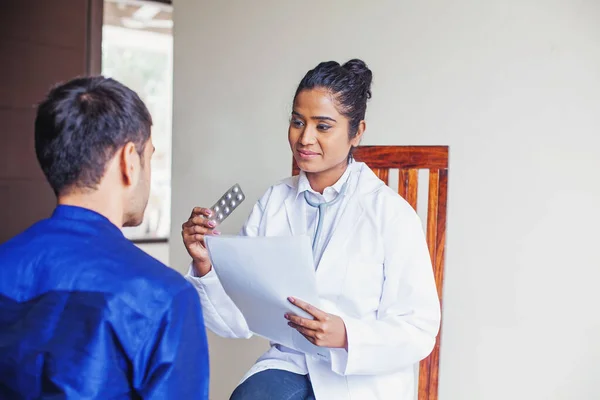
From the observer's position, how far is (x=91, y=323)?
2.81 ft

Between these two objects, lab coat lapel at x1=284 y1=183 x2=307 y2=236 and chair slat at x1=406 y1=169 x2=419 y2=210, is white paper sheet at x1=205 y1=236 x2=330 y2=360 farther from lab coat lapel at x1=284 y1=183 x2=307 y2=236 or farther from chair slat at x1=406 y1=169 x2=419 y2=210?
chair slat at x1=406 y1=169 x2=419 y2=210

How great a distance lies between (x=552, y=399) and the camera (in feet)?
5.63

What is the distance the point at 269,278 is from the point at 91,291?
0.47 meters

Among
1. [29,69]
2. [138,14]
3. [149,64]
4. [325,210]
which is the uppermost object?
[138,14]

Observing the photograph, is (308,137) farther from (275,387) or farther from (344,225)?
(275,387)

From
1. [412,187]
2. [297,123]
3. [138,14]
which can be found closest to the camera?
[297,123]

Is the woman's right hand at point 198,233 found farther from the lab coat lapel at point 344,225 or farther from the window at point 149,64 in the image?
the window at point 149,64

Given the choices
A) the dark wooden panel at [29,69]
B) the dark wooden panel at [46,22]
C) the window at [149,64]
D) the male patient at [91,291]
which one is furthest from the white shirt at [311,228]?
the window at [149,64]

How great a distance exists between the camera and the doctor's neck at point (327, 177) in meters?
1.62

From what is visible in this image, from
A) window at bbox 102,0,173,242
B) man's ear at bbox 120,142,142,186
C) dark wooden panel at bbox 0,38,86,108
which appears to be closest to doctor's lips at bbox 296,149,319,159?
man's ear at bbox 120,142,142,186

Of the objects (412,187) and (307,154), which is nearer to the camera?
(307,154)

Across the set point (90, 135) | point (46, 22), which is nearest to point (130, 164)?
point (90, 135)

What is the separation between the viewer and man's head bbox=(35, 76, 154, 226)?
0.92 meters

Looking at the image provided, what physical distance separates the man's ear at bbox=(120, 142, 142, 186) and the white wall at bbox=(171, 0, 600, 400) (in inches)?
43.1
